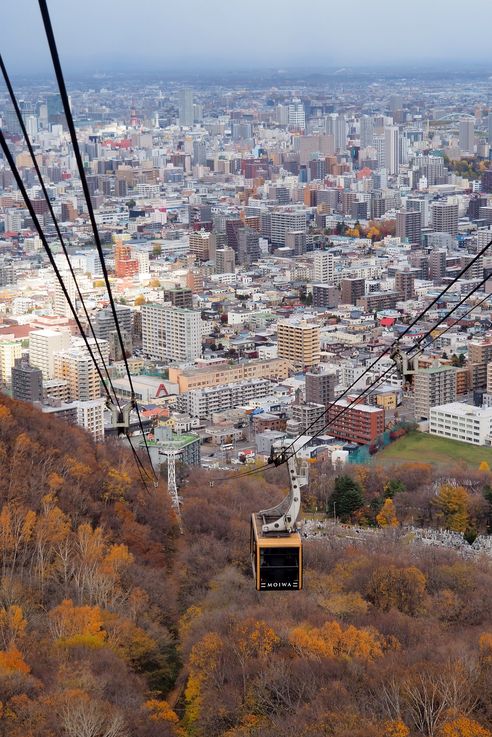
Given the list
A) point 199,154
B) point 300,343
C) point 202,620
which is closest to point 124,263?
point 300,343

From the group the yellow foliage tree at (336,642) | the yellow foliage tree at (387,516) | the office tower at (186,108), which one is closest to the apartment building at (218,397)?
the yellow foliage tree at (387,516)

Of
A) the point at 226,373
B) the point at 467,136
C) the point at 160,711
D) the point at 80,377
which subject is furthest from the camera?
the point at 467,136

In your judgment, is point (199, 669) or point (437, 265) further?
point (437, 265)

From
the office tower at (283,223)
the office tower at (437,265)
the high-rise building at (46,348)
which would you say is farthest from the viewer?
the office tower at (283,223)

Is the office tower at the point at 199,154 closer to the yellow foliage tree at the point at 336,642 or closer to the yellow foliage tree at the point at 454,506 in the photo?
the yellow foliage tree at the point at 454,506

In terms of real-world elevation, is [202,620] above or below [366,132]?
above

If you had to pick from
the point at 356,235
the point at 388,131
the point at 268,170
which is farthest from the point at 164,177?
the point at 356,235

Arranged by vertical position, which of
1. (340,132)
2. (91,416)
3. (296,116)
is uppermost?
(91,416)

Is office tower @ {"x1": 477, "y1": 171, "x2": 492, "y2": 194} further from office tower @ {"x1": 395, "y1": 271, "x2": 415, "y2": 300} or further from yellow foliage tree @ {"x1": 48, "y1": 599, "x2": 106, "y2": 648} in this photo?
yellow foliage tree @ {"x1": 48, "y1": 599, "x2": 106, "y2": 648}

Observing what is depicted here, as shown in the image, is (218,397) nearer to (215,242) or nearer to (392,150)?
(215,242)
